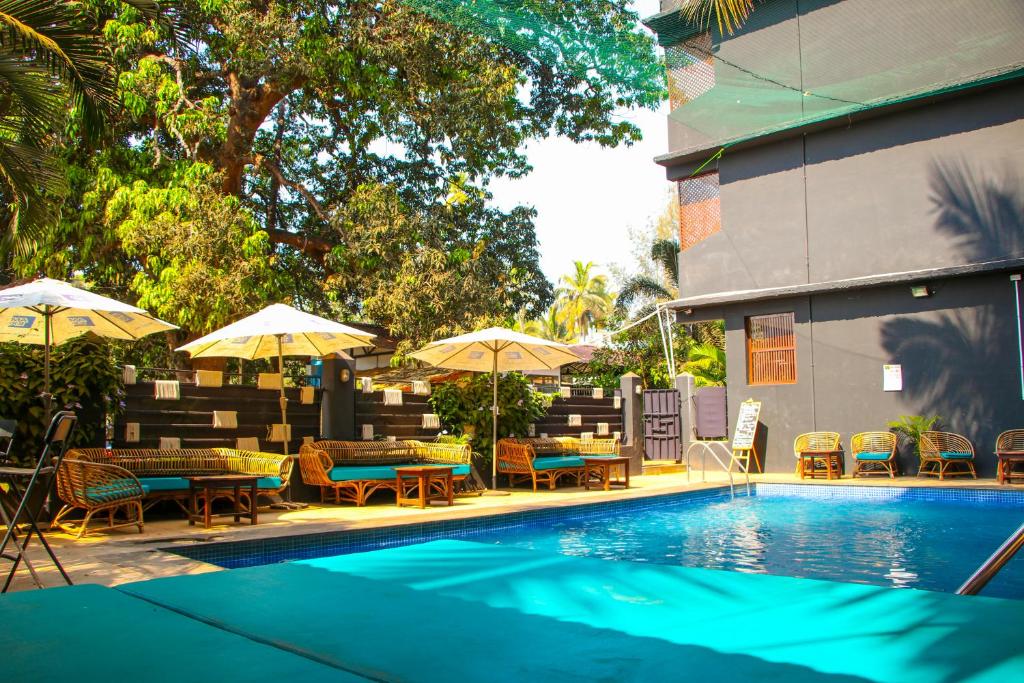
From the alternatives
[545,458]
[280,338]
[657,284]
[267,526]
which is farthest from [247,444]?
[657,284]

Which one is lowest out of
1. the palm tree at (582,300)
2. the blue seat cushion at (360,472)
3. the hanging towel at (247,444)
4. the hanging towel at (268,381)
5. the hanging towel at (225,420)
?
the blue seat cushion at (360,472)

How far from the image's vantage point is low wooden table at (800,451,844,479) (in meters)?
12.9

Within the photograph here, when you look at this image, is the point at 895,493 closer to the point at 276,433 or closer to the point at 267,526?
the point at 276,433

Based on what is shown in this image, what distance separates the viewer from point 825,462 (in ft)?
44.4

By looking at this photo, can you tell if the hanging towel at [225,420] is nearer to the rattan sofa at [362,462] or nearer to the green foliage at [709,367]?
the rattan sofa at [362,462]

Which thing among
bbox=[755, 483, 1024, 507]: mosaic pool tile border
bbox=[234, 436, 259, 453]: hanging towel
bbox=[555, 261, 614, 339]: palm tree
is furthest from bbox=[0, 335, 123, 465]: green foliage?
bbox=[555, 261, 614, 339]: palm tree

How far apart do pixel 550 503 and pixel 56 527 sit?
189 inches

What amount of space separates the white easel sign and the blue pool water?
9.47 feet

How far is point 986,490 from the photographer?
10.3 m

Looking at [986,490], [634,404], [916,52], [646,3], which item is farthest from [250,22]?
[986,490]

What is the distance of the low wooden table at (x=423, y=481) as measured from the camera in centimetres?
909

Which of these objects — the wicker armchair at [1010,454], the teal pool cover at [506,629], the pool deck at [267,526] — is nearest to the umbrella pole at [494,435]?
the pool deck at [267,526]

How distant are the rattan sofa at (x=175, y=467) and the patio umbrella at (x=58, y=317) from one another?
798 mm

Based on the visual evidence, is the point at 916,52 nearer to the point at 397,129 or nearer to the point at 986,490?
the point at 986,490
